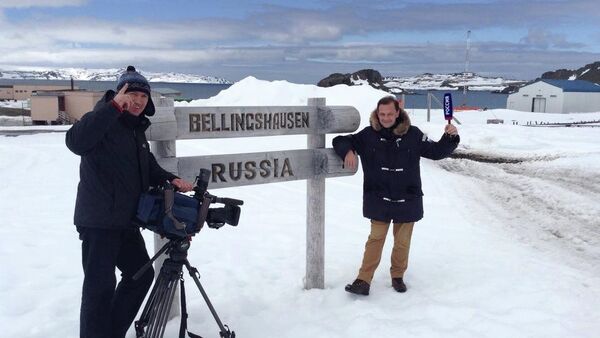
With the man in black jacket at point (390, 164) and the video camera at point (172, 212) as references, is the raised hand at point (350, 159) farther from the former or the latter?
the video camera at point (172, 212)

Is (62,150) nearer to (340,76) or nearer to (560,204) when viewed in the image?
(560,204)

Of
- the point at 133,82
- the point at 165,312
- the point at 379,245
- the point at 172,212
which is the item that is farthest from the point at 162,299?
the point at 379,245

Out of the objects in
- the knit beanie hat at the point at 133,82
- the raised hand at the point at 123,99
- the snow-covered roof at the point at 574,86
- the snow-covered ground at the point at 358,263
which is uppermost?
the snow-covered roof at the point at 574,86

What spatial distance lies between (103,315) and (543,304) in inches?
168

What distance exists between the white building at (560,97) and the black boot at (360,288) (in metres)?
58.6

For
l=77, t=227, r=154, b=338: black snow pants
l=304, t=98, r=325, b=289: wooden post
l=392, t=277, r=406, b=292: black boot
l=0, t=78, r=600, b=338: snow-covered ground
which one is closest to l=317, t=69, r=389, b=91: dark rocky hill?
l=0, t=78, r=600, b=338: snow-covered ground

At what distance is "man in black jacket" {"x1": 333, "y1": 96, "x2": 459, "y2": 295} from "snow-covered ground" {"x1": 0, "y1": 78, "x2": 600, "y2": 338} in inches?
30.2

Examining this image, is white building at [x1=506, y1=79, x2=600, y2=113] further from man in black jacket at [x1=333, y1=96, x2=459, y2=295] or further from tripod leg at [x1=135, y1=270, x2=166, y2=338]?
tripod leg at [x1=135, y1=270, x2=166, y2=338]

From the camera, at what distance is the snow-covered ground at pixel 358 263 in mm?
4980

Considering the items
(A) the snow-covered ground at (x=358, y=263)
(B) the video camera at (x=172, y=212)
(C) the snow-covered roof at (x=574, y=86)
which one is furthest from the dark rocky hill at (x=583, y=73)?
(B) the video camera at (x=172, y=212)

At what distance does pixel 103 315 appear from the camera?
392cm

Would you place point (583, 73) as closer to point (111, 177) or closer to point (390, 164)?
point (390, 164)

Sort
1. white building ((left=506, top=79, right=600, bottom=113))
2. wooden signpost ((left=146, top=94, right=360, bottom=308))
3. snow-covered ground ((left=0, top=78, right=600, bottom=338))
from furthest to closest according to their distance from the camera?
1. white building ((left=506, top=79, right=600, bottom=113))
2. snow-covered ground ((left=0, top=78, right=600, bottom=338))
3. wooden signpost ((left=146, top=94, right=360, bottom=308))

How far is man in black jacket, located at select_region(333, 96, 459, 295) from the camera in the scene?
5371 millimetres
